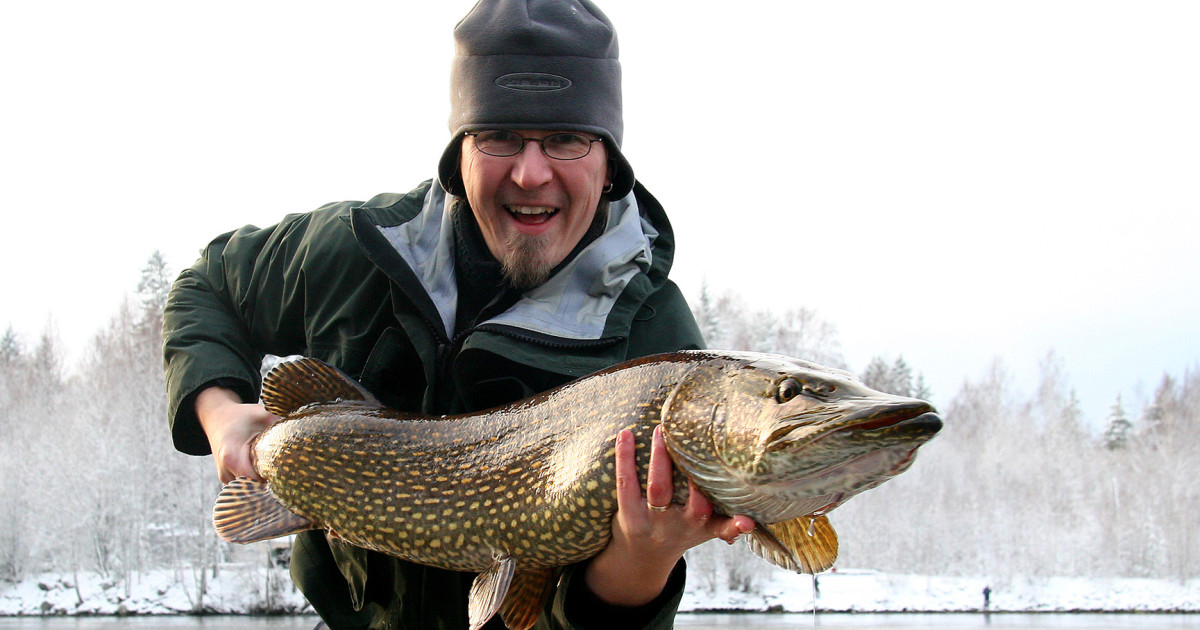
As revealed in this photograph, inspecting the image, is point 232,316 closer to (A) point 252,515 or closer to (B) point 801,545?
(A) point 252,515

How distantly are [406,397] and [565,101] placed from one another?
891 mm

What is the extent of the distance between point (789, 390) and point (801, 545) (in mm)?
421

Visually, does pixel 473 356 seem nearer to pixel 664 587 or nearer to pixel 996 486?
pixel 664 587

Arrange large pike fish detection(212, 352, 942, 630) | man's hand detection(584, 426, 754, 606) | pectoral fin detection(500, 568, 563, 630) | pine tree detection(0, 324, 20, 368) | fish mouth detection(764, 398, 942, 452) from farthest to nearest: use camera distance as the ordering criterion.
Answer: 1. pine tree detection(0, 324, 20, 368)
2. pectoral fin detection(500, 568, 563, 630)
3. man's hand detection(584, 426, 754, 606)
4. large pike fish detection(212, 352, 942, 630)
5. fish mouth detection(764, 398, 942, 452)

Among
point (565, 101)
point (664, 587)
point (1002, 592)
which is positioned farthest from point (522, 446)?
point (1002, 592)

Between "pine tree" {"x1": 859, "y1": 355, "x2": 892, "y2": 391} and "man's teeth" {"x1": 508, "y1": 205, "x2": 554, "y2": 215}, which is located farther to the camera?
"pine tree" {"x1": 859, "y1": 355, "x2": 892, "y2": 391}

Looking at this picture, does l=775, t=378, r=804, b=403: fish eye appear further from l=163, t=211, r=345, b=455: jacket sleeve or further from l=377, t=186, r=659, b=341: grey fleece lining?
l=163, t=211, r=345, b=455: jacket sleeve

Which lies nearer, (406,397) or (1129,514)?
(406,397)

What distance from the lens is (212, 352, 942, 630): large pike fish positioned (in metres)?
1.68

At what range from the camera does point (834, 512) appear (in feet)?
89.4

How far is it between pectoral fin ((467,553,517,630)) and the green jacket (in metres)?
0.22

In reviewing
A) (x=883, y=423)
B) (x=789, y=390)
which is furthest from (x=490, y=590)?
(x=883, y=423)

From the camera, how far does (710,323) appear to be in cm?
2581

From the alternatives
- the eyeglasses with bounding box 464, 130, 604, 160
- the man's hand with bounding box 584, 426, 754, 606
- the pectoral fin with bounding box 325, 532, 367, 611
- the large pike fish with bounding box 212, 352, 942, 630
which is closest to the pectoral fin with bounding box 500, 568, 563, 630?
the large pike fish with bounding box 212, 352, 942, 630
